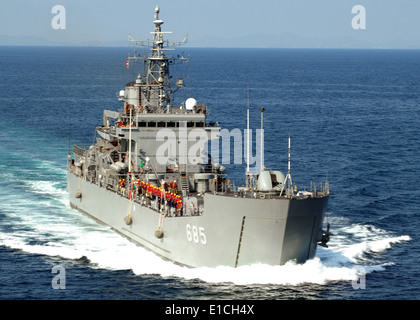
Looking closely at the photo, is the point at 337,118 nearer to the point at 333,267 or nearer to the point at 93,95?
the point at 93,95

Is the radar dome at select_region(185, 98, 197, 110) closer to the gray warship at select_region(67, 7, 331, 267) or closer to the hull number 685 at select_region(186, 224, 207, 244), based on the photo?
the gray warship at select_region(67, 7, 331, 267)

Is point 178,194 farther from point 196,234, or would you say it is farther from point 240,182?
point 240,182

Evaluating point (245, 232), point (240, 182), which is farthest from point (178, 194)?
point (240, 182)

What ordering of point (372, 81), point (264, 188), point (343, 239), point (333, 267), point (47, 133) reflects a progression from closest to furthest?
point (264, 188), point (333, 267), point (343, 239), point (47, 133), point (372, 81)

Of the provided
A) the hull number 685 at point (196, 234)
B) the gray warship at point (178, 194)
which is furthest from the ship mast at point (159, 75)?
the hull number 685 at point (196, 234)

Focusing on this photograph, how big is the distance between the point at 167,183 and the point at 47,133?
40632 mm

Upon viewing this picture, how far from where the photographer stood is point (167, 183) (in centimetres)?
4366

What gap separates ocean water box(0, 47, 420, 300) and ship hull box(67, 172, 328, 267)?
2.09ft

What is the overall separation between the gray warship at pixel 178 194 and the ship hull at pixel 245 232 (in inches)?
1.9

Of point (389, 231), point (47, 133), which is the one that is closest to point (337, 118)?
point (47, 133)

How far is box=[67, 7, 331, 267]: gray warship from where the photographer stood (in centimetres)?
3469

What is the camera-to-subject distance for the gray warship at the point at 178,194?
3469 cm

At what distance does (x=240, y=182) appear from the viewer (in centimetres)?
5594

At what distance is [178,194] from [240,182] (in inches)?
540
